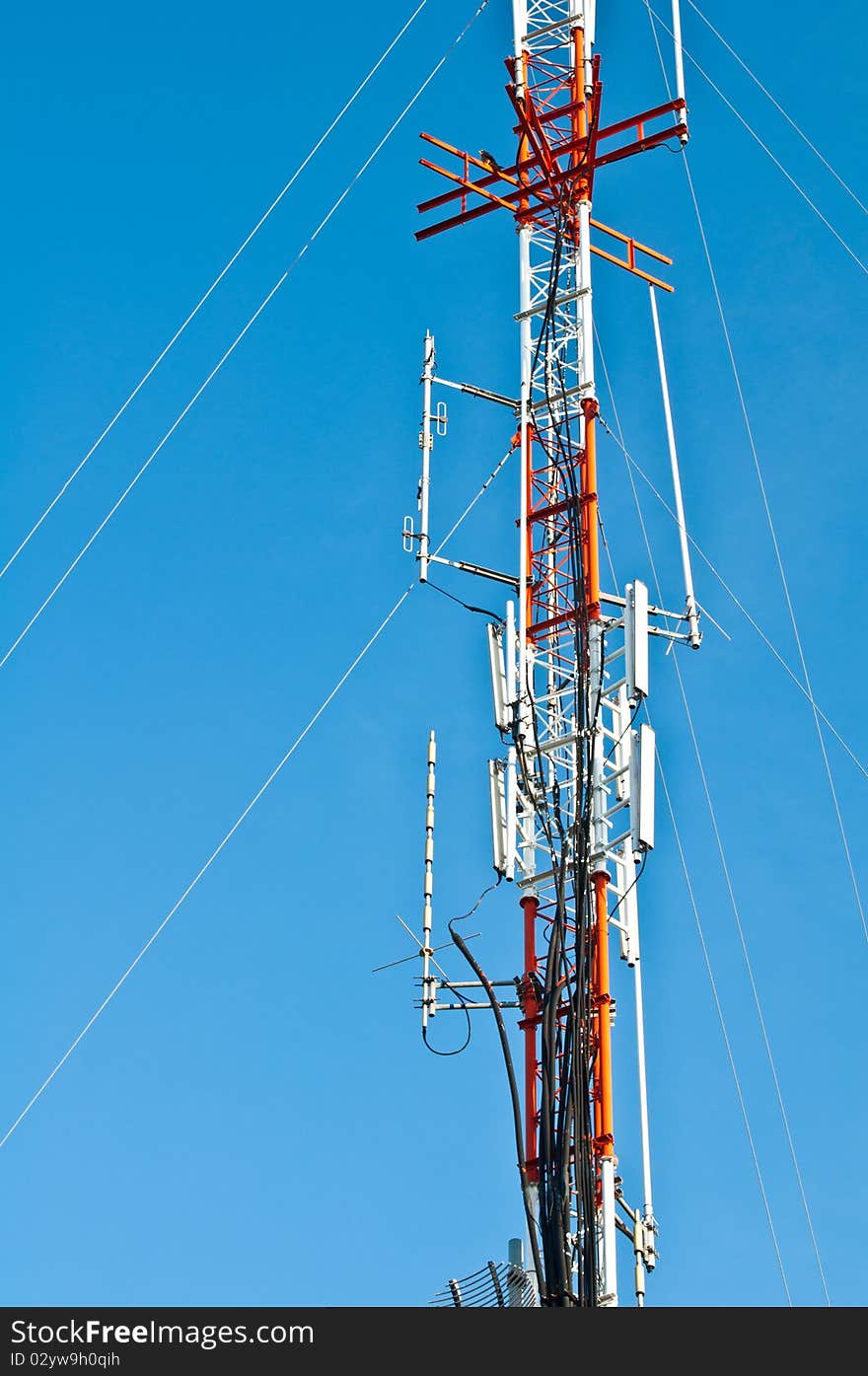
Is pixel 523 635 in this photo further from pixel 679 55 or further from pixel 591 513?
pixel 679 55

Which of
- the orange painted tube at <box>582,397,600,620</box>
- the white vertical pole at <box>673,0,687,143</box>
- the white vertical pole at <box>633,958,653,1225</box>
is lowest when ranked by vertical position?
the white vertical pole at <box>633,958,653,1225</box>

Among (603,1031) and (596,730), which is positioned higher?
(596,730)

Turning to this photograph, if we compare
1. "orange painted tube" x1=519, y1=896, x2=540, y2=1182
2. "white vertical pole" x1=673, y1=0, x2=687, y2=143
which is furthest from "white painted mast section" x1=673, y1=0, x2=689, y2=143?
"orange painted tube" x1=519, y1=896, x2=540, y2=1182

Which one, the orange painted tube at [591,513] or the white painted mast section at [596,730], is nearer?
the white painted mast section at [596,730]

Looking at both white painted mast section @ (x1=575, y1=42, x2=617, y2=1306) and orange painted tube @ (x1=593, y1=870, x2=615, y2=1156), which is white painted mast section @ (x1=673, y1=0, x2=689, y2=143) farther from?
orange painted tube @ (x1=593, y1=870, x2=615, y2=1156)

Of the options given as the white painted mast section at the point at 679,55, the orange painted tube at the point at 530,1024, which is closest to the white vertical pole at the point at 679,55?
the white painted mast section at the point at 679,55

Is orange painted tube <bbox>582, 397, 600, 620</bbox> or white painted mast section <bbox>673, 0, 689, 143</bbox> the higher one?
white painted mast section <bbox>673, 0, 689, 143</bbox>

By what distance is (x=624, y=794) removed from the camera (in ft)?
76.3

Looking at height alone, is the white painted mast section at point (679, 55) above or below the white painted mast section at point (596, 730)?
above

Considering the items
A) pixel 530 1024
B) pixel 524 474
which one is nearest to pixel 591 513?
pixel 524 474

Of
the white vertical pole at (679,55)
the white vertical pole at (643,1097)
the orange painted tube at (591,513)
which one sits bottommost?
the white vertical pole at (643,1097)

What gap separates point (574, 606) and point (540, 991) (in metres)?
4.98

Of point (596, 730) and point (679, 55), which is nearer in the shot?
point (596, 730)

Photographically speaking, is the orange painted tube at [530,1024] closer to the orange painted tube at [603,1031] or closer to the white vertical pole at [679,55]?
the orange painted tube at [603,1031]
